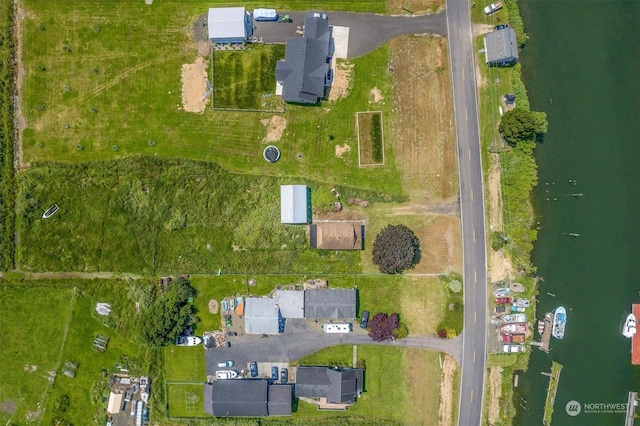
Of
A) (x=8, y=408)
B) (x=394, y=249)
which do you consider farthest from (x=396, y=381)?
(x=8, y=408)

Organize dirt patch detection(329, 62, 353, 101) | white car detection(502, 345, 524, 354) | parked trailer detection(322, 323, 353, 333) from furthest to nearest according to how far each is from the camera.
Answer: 1. dirt patch detection(329, 62, 353, 101)
2. white car detection(502, 345, 524, 354)
3. parked trailer detection(322, 323, 353, 333)

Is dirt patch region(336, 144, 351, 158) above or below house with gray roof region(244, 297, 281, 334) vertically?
above

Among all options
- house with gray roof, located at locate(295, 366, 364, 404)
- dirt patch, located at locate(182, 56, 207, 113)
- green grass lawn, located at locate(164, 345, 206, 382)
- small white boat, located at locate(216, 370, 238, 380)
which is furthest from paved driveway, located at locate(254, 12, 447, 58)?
small white boat, located at locate(216, 370, 238, 380)

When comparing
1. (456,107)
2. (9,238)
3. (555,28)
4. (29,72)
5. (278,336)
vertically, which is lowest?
(278,336)

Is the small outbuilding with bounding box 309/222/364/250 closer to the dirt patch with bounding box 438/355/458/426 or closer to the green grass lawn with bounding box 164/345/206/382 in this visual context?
the dirt patch with bounding box 438/355/458/426

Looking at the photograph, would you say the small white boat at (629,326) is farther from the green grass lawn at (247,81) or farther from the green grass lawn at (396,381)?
the green grass lawn at (247,81)

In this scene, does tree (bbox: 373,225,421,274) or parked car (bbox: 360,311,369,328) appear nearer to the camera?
tree (bbox: 373,225,421,274)

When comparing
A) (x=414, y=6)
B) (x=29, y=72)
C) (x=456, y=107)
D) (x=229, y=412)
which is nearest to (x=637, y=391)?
(x=456, y=107)

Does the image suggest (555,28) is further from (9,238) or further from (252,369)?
(9,238)
